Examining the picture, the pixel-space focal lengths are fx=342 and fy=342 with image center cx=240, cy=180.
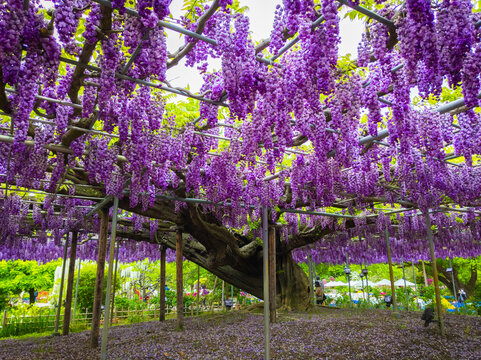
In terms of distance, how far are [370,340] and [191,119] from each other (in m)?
5.10

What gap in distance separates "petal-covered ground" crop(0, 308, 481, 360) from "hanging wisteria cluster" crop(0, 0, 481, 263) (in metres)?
2.58

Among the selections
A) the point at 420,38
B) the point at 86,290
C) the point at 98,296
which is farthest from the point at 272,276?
the point at 86,290

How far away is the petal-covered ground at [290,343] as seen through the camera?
219 inches

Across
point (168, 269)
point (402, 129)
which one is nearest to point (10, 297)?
point (168, 269)

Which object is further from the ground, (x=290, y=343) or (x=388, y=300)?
(x=388, y=300)

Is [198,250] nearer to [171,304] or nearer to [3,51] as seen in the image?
[171,304]

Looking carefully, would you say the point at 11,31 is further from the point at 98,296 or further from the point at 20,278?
the point at 20,278

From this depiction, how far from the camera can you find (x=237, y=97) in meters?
3.24

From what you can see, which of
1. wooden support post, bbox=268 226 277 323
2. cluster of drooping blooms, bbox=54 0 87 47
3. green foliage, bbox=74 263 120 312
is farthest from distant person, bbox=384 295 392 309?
cluster of drooping blooms, bbox=54 0 87 47

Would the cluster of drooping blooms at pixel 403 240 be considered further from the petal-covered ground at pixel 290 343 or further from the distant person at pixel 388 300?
the petal-covered ground at pixel 290 343

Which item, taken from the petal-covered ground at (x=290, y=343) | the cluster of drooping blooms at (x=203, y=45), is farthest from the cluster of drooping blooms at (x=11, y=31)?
the petal-covered ground at (x=290, y=343)

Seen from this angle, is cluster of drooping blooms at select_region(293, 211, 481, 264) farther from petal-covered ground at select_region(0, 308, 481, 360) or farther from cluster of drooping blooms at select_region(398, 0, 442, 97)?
cluster of drooping blooms at select_region(398, 0, 442, 97)

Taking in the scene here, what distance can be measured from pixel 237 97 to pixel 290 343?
15.7 feet

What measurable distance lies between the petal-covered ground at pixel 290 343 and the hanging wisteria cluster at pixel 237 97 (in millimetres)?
2578
